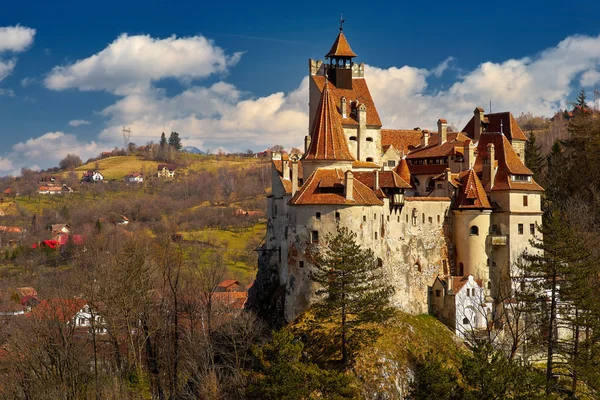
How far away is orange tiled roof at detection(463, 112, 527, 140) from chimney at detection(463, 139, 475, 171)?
31.4 feet

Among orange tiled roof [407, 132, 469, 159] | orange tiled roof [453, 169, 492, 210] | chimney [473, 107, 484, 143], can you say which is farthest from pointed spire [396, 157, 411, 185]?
chimney [473, 107, 484, 143]

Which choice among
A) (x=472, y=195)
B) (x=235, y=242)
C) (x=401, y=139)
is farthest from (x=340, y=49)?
(x=235, y=242)

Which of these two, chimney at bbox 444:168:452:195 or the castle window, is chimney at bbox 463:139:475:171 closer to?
chimney at bbox 444:168:452:195

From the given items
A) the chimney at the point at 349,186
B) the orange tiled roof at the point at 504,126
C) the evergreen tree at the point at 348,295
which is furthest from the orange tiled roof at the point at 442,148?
the evergreen tree at the point at 348,295

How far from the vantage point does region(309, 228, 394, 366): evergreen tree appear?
56875 mm

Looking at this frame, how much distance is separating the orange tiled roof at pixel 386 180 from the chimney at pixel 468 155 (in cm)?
988

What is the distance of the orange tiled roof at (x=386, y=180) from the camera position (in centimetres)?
6538

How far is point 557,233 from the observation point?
5756 cm

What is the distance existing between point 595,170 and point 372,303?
4166 centimetres

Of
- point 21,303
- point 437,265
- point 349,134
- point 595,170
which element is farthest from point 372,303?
point 21,303

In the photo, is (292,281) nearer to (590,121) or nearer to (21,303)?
(590,121)

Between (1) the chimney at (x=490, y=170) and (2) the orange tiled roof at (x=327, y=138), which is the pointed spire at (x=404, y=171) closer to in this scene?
(1) the chimney at (x=490, y=170)

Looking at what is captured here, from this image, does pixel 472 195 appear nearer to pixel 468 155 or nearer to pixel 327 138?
pixel 468 155

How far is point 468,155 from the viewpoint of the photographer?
72.7 m
